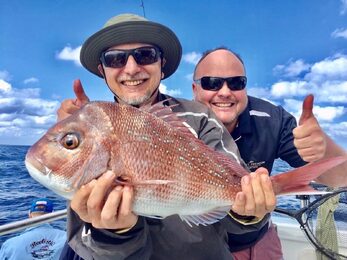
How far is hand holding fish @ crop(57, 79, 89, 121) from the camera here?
1.99 metres

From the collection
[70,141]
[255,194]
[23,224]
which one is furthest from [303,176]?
[23,224]

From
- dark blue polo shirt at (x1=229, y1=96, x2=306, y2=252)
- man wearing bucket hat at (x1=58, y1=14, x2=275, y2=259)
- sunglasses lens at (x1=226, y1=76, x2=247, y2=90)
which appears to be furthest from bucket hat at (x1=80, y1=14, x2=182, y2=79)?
dark blue polo shirt at (x1=229, y1=96, x2=306, y2=252)

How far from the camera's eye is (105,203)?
1.70 m

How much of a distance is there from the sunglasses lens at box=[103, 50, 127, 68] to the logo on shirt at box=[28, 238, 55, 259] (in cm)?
341

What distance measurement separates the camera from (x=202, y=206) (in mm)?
1817

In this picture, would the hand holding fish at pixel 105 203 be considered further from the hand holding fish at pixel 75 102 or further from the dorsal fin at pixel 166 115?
the hand holding fish at pixel 75 102

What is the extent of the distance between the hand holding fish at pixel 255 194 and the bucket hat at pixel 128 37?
4.77ft

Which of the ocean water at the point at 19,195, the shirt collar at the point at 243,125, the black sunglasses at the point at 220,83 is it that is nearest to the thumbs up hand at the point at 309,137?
the shirt collar at the point at 243,125

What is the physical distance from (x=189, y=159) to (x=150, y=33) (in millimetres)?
1305

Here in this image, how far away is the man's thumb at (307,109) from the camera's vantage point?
1.88 m

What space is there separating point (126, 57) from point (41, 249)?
3582 millimetres

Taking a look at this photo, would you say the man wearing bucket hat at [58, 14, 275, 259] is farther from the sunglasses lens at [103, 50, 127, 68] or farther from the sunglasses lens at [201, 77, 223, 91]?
the sunglasses lens at [201, 77, 223, 91]

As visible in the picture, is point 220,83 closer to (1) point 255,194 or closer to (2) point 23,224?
(1) point 255,194

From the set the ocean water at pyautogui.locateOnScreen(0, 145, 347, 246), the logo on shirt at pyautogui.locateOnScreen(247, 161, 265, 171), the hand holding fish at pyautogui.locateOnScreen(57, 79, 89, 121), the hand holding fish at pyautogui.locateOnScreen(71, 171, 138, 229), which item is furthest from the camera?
the ocean water at pyautogui.locateOnScreen(0, 145, 347, 246)
